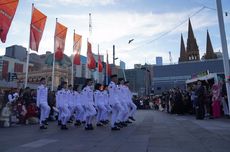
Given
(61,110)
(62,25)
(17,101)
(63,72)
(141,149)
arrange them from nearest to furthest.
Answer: (141,149), (61,110), (17,101), (62,25), (63,72)

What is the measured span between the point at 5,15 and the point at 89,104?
7.22 metres

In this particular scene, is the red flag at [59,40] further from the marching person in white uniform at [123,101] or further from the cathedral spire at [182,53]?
the cathedral spire at [182,53]

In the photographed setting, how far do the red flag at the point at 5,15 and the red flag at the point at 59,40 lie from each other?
6619 mm

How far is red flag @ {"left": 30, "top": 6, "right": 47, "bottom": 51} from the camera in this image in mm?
17297

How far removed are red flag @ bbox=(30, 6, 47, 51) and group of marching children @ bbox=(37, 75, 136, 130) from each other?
6.79 meters

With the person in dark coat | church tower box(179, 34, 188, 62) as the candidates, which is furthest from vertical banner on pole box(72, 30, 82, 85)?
church tower box(179, 34, 188, 62)

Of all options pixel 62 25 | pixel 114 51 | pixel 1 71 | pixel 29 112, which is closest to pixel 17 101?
pixel 29 112

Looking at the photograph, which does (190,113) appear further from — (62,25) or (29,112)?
(62,25)

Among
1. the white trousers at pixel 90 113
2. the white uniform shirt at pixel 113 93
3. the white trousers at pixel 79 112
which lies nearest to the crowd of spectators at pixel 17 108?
the white trousers at pixel 79 112

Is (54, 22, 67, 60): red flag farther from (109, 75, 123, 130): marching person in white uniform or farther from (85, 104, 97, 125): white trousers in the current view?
(109, 75, 123, 130): marching person in white uniform

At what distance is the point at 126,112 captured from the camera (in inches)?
442

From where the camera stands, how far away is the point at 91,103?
36.2ft

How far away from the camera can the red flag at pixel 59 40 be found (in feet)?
67.8

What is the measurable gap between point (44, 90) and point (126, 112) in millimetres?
3889
